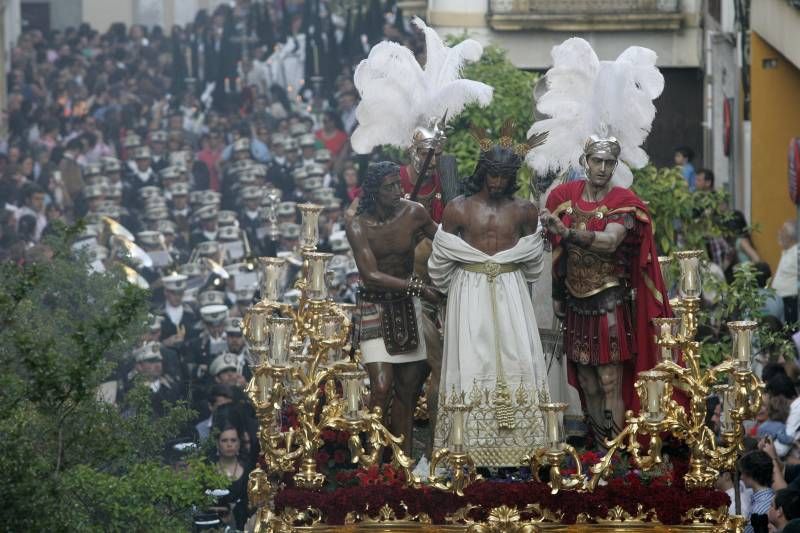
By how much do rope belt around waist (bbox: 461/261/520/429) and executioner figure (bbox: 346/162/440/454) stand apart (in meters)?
0.51

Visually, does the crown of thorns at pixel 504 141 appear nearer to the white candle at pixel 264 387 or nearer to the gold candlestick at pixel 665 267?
the gold candlestick at pixel 665 267

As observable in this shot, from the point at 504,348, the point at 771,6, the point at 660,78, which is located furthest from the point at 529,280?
the point at 771,6

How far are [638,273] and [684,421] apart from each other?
62.6 inches

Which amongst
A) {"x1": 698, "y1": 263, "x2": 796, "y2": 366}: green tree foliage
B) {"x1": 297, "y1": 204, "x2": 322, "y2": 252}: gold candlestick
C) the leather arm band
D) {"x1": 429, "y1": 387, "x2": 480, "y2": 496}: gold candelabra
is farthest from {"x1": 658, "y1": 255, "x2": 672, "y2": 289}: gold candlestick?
{"x1": 429, "y1": 387, "x2": 480, "y2": 496}: gold candelabra

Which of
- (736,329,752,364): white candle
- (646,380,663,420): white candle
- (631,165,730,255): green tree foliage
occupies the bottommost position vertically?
(646,380,663,420): white candle

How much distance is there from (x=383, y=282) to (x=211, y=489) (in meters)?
1.60

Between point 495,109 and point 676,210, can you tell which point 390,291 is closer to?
point 676,210

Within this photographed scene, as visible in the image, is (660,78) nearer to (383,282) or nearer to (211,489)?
(383,282)

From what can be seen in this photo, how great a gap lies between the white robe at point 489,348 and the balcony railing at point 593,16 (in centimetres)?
2158

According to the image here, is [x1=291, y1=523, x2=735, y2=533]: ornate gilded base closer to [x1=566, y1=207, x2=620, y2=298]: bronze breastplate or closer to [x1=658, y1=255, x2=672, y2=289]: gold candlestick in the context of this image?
[x1=566, y1=207, x2=620, y2=298]: bronze breastplate

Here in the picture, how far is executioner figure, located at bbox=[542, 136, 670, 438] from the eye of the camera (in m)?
15.9

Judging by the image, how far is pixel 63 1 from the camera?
2429 inches

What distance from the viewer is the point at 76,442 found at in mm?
13656

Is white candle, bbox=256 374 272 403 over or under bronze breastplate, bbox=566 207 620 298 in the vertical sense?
under
